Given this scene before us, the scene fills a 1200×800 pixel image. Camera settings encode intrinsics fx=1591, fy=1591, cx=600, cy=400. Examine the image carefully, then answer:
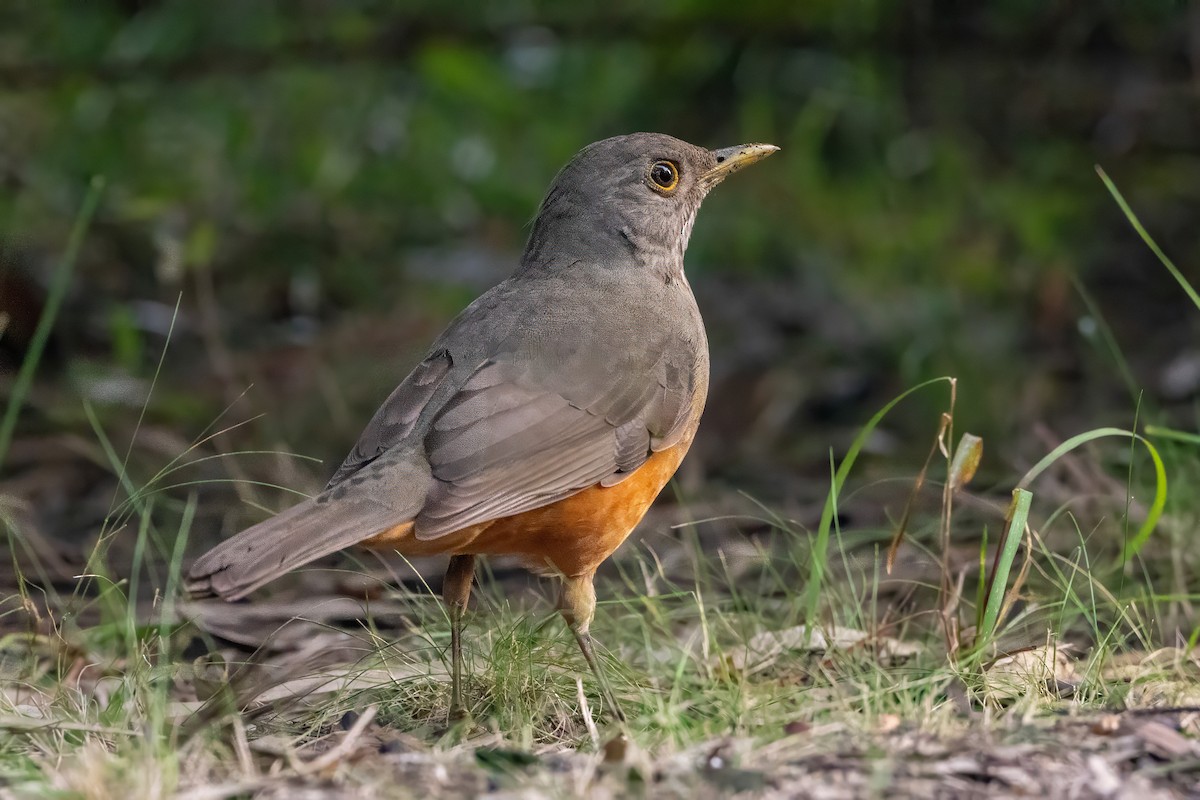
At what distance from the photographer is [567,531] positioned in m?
4.62

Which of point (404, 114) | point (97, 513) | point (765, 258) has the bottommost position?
point (97, 513)

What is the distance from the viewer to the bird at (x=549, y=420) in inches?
165

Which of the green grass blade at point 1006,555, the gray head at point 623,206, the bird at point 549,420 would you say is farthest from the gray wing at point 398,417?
the green grass blade at point 1006,555

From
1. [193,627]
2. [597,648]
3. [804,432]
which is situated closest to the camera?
[597,648]

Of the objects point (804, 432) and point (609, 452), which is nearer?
point (609, 452)

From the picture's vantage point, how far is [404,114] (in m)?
8.82

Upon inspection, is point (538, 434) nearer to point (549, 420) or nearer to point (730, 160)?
point (549, 420)

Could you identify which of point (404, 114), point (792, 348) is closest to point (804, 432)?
point (792, 348)

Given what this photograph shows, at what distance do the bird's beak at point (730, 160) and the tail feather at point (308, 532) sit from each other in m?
1.97

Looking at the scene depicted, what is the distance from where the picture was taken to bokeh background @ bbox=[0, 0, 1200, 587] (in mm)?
7699

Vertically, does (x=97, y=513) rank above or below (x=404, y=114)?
below

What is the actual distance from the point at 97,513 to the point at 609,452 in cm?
285

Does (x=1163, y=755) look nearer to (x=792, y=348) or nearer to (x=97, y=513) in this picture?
→ (x=97, y=513)

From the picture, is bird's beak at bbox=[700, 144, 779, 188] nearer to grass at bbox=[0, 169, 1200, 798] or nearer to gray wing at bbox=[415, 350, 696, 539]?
gray wing at bbox=[415, 350, 696, 539]
